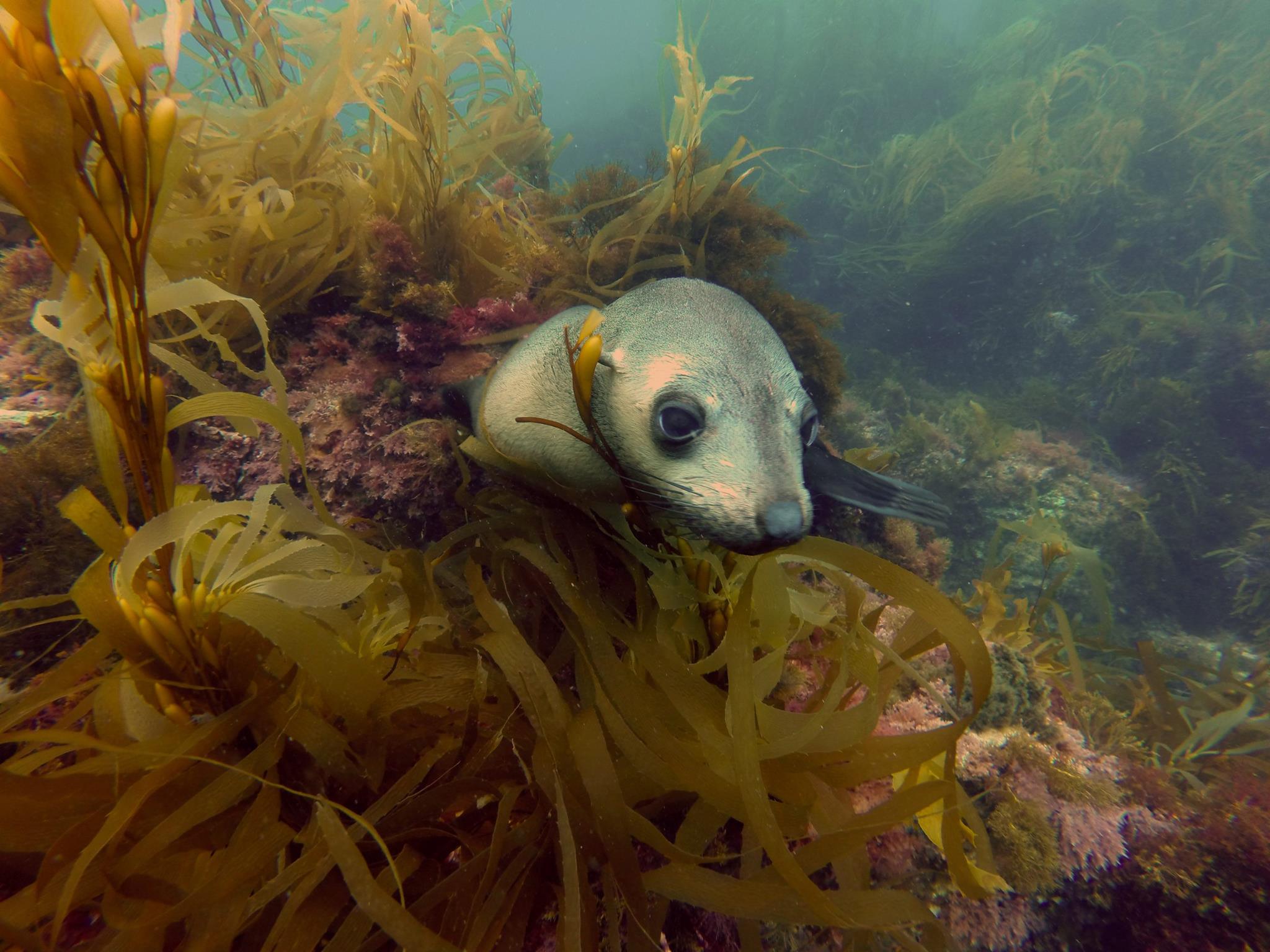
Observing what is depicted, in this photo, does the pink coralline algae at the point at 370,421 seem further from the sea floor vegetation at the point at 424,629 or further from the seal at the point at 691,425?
the seal at the point at 691,425

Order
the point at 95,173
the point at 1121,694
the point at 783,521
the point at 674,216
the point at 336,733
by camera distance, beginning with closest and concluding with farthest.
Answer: the point at 95,173, the point at 336,733, the point at 783,521, the point at 674,216, the point at 1121,694

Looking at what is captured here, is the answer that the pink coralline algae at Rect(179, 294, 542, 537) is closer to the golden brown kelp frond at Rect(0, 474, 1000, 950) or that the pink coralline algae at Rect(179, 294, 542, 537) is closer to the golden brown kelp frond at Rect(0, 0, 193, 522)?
the golden brown kelp frond at Rect(0, 474, 1000, 950)

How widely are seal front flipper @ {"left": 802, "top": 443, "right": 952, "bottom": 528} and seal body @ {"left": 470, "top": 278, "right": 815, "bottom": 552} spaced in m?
0.20

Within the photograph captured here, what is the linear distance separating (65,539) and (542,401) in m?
1.85

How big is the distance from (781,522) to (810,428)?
547mm

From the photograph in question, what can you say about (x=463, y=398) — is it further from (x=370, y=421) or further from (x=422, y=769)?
(x=422, y=769)

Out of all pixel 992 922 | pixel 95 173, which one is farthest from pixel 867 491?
pixel 95 173

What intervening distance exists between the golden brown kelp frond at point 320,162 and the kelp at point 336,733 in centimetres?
158

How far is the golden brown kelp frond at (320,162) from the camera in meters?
2.60

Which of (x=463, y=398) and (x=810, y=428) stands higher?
(x=810, y=428)

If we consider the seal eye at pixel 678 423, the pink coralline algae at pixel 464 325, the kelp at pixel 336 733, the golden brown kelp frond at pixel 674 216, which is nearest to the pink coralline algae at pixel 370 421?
the pink coralline algae at pixel 464 325

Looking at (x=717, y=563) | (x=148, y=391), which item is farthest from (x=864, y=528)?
(x=148, y=391)

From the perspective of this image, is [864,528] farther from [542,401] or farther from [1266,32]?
[1266,32]

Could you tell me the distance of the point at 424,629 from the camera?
1569mm
